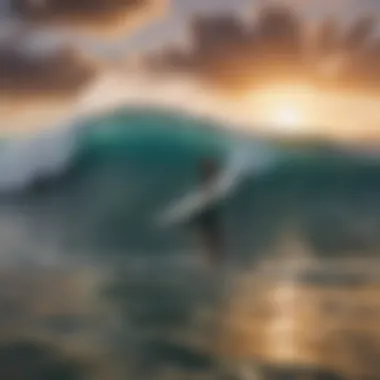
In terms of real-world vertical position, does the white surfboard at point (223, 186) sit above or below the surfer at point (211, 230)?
above

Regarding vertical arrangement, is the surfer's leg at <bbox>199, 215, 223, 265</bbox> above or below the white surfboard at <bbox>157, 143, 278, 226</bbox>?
below

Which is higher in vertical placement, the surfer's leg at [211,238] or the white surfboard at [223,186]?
the white surfboard at [223,186]

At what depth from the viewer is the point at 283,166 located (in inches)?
40.2

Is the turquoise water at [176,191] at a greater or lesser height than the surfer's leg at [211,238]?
greater

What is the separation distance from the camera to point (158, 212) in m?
1.01

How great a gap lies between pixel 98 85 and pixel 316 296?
46 centimetres

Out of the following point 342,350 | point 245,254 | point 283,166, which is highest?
point 283,166

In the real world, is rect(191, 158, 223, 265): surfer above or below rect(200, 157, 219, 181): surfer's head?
below

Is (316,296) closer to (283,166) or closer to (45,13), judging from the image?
(283,166)

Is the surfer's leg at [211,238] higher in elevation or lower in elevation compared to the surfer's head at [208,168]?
lower

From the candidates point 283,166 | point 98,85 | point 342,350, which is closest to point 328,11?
point 283,166

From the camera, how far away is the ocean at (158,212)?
3.27ft

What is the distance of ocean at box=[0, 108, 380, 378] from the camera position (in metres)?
1.00

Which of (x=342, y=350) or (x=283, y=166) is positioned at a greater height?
(x=283, y=166)
